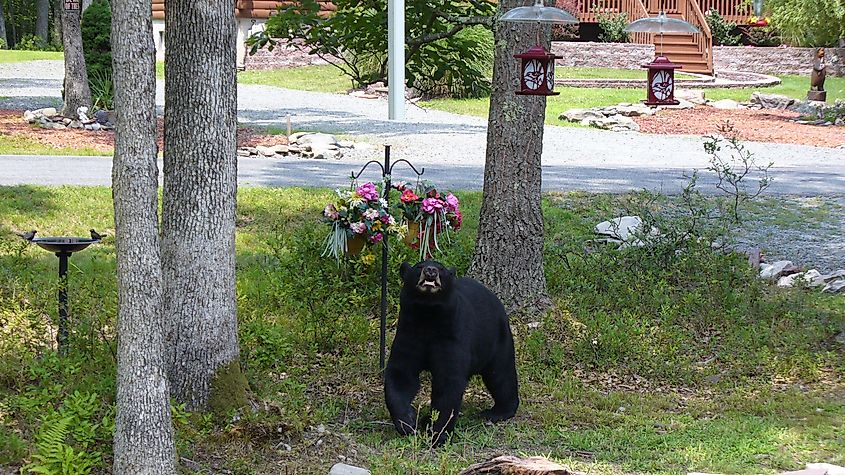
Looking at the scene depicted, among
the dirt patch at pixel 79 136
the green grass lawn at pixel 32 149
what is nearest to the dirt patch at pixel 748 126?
the dirt patch at pixel 79 136

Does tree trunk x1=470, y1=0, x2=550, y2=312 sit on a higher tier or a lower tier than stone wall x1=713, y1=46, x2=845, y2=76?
lower

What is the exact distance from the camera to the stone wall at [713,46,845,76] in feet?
115

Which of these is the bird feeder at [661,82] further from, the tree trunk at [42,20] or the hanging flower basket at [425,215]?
the tree trunk at [42,20]

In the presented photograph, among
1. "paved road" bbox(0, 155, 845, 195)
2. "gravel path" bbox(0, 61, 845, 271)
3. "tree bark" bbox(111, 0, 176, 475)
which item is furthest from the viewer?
"paved road" bbox(0, 155, 845, 195)

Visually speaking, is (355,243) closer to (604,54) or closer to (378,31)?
(378,31)

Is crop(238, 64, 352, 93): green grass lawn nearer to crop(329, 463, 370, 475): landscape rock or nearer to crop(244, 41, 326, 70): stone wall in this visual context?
crop(244, 41, 326, 70): stone wall

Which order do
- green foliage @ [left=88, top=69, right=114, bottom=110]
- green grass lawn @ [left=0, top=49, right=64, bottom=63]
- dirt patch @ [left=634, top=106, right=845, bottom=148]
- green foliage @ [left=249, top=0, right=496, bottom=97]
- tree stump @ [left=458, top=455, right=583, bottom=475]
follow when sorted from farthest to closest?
green grass lawn @ [left=0, top=49, right=64, bottom=63], dirt patch @ [left=634, top=106, right=845, bottom=148], green foliage @ [left=88, top=69, right=114, bottom=110], green foliage @ [left=249, top=0, right=496, bottom=97], tree stump @ [left=458, top=455, right=583, bottom=475]

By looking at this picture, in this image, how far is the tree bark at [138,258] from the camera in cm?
496

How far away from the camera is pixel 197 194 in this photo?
635 centimetres

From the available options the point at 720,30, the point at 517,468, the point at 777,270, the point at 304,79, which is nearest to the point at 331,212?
the point at 517,468

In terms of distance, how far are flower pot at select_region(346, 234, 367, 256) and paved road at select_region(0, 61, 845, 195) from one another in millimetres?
5371

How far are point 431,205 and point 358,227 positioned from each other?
1.85 ft

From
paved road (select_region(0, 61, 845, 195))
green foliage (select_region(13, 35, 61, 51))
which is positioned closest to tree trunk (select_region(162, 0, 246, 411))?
paved road (select_region(0, 61, 845, 195))

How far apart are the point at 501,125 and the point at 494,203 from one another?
630mm
